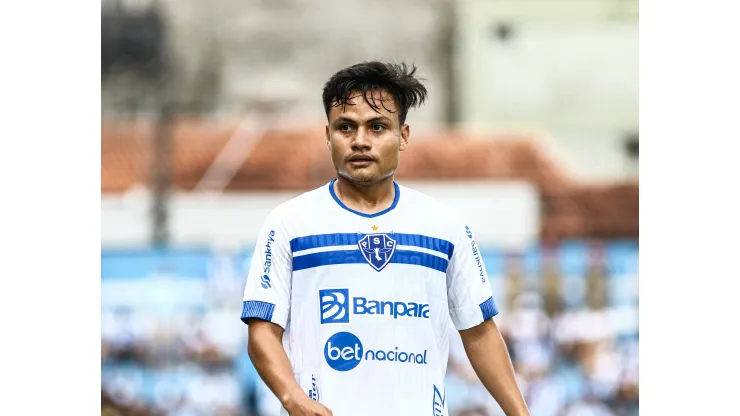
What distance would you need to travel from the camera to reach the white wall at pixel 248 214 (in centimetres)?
1808

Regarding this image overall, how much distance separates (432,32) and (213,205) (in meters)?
5.93

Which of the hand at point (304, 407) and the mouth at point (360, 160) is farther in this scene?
the mouth at point (360, 160)

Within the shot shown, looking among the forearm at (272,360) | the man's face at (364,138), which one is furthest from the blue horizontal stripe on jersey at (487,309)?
the forearm at (272,360)

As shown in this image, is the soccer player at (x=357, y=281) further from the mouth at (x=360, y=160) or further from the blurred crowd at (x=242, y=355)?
the blurred crowd at (x=242, y=355)

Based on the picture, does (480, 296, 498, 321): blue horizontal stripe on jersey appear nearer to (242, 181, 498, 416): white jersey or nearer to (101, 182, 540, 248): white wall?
(242, 181, 498, 416): white jersey

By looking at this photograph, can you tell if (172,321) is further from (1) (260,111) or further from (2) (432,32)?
(2) (432,32)

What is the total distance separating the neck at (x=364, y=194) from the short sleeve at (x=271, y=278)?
23 cm

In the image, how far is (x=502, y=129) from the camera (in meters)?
20.8

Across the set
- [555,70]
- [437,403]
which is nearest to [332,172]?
[555,70]

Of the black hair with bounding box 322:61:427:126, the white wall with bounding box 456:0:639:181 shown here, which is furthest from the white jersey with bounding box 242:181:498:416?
the white wall with bounding box 456:0:639:181

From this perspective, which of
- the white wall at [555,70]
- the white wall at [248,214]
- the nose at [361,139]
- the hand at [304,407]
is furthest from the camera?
the white wall at [555,70]

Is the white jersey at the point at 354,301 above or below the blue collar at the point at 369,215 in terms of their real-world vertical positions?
below

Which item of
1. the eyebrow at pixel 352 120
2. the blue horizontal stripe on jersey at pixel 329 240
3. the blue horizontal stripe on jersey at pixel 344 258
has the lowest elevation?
the blue horizontal stripe on jersey at pixel 344 258
